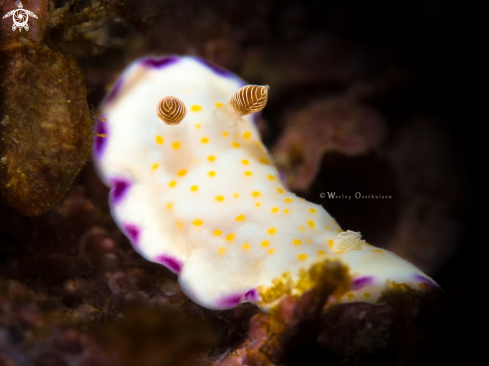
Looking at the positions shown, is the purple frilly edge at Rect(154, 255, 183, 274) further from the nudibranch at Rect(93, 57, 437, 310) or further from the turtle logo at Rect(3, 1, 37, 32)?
the turtle logo at Rect(3, 1, 37, 32)

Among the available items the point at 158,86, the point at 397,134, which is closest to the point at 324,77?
the point at 397,134

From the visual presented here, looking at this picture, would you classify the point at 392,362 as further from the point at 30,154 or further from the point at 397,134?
the point at 397,134

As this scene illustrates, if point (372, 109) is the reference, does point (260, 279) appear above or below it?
below

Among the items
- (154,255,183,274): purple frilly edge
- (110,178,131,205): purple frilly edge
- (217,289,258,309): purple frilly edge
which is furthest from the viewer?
(110,178,131,205): purple frilly edge

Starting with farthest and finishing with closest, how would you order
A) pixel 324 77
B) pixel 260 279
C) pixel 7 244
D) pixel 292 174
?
pixel 324 77 → pixel 292 174 → pixel 7 244 → pixel 260 279

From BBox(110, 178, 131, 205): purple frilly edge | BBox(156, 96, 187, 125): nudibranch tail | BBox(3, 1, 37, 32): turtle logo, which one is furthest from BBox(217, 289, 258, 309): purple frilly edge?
BBox(3, 1, 37, 32): turtle logo

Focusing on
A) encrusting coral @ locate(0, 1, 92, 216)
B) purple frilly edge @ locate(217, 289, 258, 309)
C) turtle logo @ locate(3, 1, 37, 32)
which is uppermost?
turtle logo @ locate(3, 1, 37, 32)

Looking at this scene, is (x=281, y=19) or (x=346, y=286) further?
(x=281, y=19)
